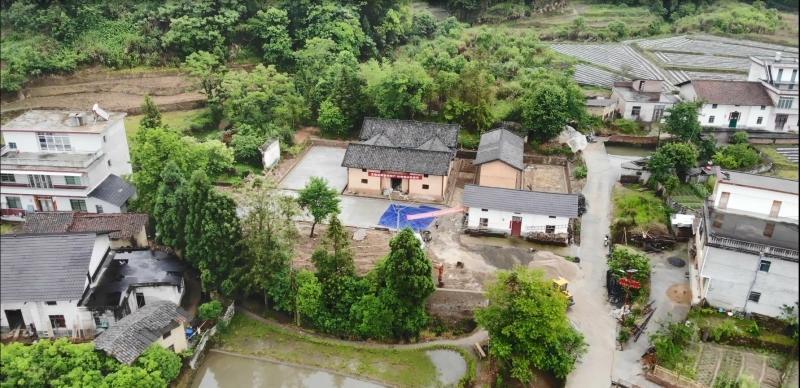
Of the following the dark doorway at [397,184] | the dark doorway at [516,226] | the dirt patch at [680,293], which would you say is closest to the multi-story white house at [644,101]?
the dark doorway at [516,226]

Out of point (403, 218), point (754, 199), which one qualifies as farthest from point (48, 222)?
point (754, 199)

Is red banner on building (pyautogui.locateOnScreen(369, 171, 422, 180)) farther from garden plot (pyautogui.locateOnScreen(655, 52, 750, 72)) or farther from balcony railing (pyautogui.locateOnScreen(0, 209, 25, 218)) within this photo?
garden plot (pyautogui.locateOnScreen(655, 52, 750, 72))

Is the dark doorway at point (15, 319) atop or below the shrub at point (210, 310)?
atop

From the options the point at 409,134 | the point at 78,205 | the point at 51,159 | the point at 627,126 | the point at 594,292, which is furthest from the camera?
the point at 627,126

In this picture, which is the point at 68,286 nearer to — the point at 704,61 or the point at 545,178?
the point at 545,178

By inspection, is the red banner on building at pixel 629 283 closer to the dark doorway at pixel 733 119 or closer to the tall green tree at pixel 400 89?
the tall green tree at pixel 400 89

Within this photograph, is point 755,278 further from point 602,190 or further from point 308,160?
point 308,160

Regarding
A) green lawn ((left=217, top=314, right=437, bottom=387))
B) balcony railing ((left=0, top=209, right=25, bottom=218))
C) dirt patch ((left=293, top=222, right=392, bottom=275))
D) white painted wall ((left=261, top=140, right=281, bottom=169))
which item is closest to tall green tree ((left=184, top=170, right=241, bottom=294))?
green lawn ((left=217, top=314, right=437, bottom=387))
